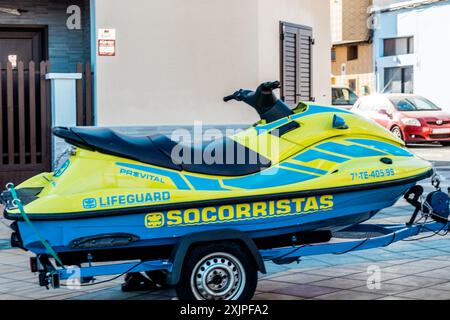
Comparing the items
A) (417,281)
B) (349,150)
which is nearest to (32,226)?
(349,150)

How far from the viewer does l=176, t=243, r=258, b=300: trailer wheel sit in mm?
5734

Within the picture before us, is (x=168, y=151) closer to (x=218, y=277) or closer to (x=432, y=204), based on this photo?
(x=218, y=277)

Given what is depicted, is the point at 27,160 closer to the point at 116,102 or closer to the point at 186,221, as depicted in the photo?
the point at 116,102

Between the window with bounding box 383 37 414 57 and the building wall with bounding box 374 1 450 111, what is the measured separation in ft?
0.91

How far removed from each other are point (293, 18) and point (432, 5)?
18724 mm

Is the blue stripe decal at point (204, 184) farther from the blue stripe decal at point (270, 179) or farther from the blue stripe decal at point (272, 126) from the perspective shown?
the blue stripe decal at point (272, 126)

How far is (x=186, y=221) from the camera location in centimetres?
575

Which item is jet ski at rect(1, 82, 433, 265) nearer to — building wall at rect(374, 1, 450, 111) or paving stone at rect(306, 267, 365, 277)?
paving stone at rect(306, 267, 365, 277)

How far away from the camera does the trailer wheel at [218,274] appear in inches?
226

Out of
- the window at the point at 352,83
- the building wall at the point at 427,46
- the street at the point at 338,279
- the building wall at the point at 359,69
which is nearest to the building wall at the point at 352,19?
the building wall at the point at 359,69

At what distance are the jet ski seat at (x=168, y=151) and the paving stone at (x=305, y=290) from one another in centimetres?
112

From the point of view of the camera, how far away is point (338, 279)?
6941 mm

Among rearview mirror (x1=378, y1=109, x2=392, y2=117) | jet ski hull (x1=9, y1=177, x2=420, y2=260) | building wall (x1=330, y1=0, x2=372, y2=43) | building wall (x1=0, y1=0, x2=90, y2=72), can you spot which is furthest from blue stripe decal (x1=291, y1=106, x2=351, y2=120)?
building wall (x1=330, y1=0, x2=372, y2=43)

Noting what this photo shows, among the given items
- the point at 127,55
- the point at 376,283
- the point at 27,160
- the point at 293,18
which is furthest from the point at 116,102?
the point at 376,283
